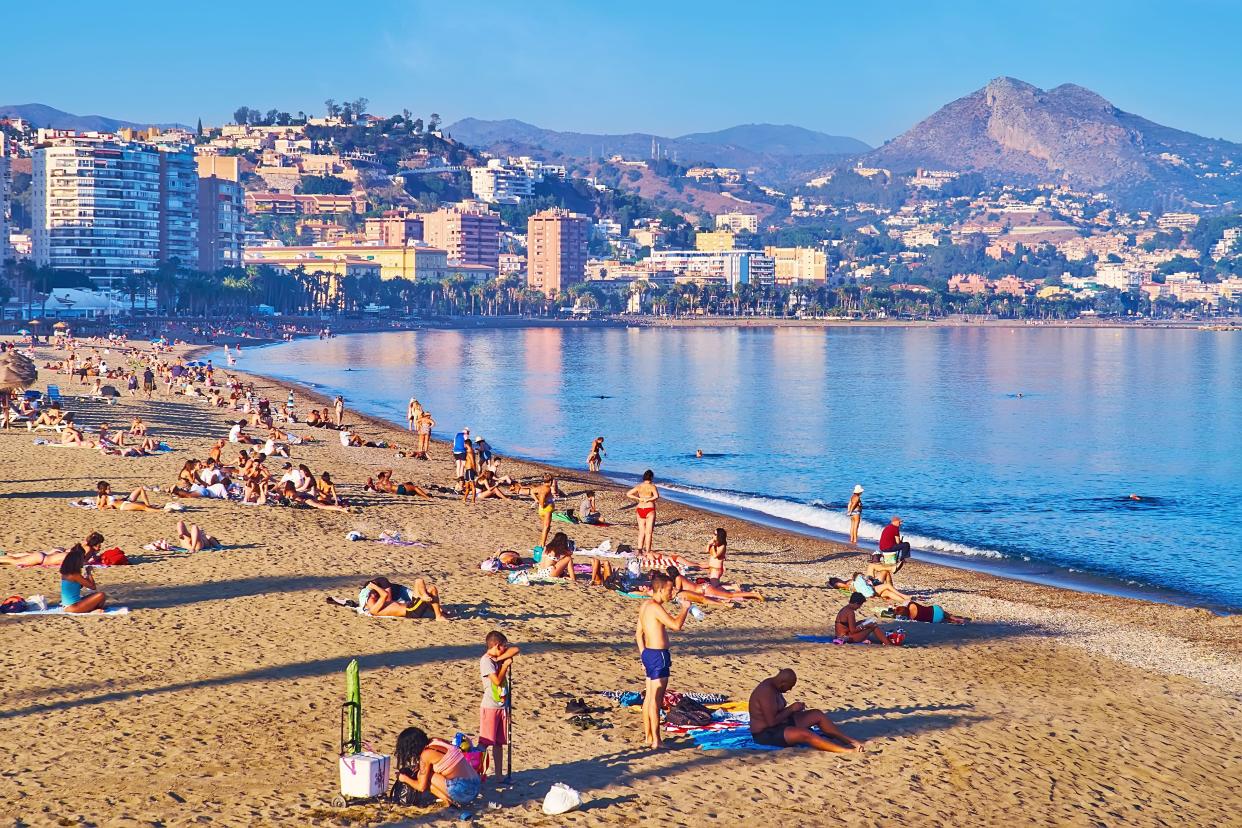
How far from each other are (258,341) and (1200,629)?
10623cm

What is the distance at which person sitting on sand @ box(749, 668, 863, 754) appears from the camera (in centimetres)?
1008

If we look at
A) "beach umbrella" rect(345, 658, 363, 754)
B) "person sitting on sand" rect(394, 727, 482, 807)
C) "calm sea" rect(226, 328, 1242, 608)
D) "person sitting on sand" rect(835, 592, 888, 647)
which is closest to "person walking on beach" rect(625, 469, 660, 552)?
"person sitting on sand" rect(835, 592, 888, 647)

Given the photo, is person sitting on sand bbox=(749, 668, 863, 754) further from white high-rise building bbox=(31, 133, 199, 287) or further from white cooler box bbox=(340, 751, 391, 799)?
white high-rise building bbox=(31, 133, 199, 287)

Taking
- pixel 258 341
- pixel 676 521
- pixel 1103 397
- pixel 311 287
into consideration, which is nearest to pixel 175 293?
pixel 258 341

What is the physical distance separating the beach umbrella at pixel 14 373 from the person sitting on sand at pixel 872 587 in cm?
1811

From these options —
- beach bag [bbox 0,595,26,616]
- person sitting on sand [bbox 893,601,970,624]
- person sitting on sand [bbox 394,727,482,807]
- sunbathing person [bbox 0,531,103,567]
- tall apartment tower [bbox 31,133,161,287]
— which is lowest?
person sitting on sand [bbox 893,601,970,624]

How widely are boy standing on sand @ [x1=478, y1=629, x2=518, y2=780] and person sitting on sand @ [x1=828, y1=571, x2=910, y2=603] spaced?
299 inches

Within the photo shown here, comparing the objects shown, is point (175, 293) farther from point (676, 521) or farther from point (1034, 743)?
point (1034, 743)

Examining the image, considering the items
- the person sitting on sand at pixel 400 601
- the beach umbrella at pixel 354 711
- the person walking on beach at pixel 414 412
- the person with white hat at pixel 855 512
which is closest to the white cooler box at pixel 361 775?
the beach umbrella at pixel 354 711

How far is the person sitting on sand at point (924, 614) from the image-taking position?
15711 millimetres

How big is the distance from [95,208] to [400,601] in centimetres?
14952

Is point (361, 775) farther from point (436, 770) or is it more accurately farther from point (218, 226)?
point (218, 226)

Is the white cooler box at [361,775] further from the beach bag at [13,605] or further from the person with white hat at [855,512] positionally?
the person with white hat at [855,512]

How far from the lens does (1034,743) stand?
35.7 ft
